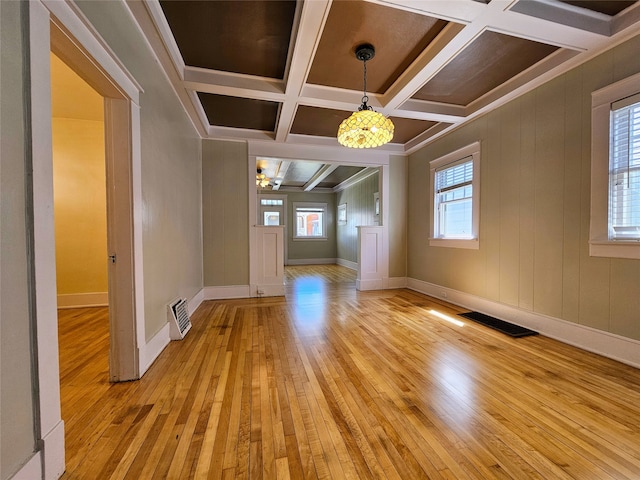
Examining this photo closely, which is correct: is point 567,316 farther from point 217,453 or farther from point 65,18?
point 65,18

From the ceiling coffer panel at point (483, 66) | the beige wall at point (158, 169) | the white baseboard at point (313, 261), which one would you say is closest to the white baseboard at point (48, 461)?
the beige wall at point (158, 169)

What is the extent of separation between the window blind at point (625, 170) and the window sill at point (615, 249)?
0.07 metres

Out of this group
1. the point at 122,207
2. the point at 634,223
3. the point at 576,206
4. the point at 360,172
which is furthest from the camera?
the point at 360,172

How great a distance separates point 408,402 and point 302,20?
2678 millimetres

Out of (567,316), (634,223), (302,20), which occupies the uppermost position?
(302,20)

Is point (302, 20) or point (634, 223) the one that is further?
point (634, 223)

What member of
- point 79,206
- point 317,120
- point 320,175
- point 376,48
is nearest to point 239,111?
point 317,120

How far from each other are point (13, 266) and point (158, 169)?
62.5 inches

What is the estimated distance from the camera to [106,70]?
1508mm

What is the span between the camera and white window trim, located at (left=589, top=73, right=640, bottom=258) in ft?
6.98

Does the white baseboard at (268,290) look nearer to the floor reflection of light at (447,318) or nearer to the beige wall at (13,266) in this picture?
the floor reflection of light at (447,318)

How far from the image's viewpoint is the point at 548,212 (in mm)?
2646

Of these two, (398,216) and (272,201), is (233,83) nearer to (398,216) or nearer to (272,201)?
(398,216)

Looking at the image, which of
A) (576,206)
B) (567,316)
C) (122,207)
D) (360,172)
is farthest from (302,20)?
(360,172)
